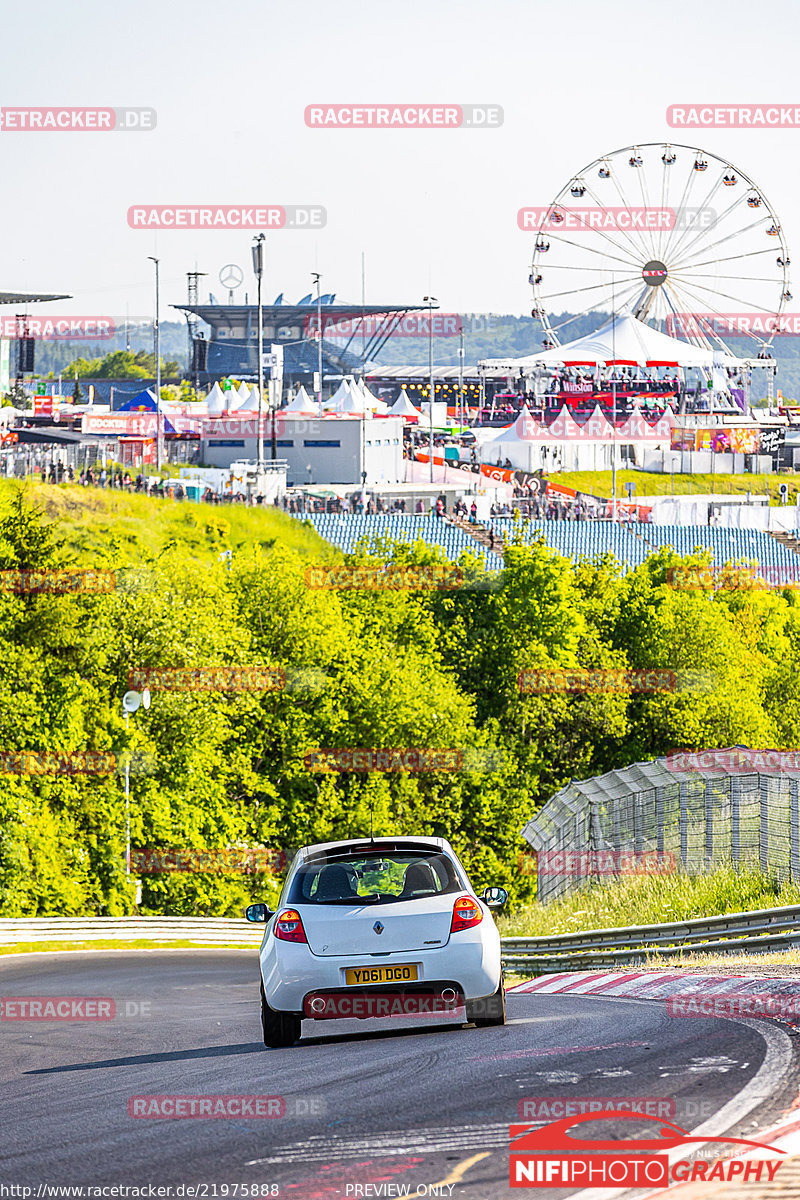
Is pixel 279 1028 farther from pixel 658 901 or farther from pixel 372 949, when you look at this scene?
pixel 658 901

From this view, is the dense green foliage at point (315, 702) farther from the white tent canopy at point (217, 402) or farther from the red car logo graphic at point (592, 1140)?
the white tent canopy at point (217, 402)

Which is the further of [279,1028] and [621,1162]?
[279,1028]

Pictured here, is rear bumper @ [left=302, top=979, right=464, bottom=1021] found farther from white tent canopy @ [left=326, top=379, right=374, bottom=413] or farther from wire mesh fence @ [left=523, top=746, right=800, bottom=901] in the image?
white tent canopy @ [left=326, top=379, right=374, bottom=413]

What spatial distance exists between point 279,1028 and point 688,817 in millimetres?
11700

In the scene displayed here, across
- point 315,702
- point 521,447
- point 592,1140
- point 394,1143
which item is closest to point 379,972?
point 394,1143

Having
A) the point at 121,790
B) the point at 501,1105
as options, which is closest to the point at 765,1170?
the point at 501,1105

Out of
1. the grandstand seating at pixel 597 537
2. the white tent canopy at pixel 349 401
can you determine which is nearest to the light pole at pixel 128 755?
the grandstand seating at pixel 597 537

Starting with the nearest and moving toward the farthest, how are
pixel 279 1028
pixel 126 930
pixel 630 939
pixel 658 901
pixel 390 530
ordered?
pixel 279 1028
pixel 630 939
pixel 658 901
pixel 126 930
pixel 390 530

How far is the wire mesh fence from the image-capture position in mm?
17484

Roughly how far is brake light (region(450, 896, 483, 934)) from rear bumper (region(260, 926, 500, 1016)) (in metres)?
0.05

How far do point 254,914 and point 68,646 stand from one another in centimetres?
3487

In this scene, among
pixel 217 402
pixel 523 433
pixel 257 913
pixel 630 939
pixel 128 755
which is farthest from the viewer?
pixel 217 402

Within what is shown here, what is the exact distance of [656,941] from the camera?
16984 millimetres

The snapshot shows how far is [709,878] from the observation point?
1845 cm
